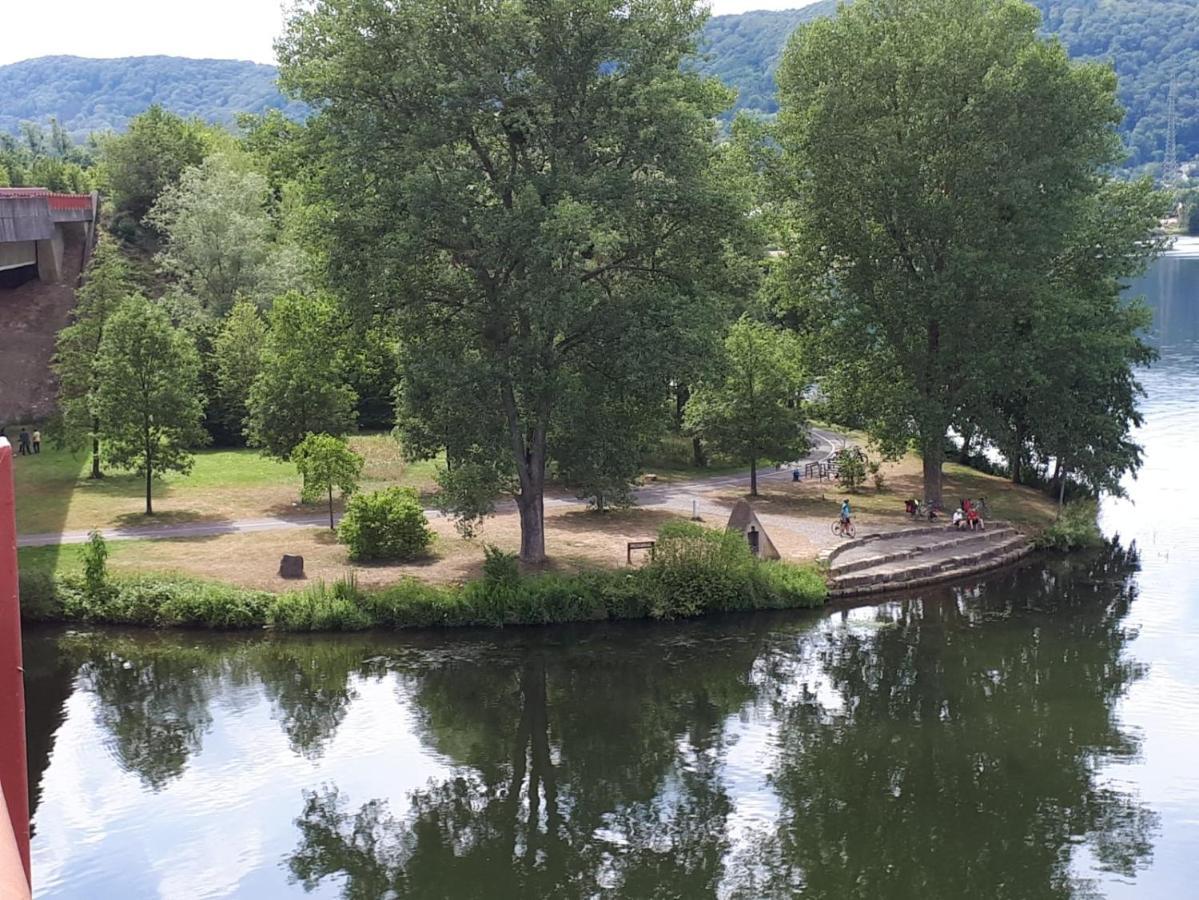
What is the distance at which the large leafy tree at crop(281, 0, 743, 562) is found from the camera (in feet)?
108

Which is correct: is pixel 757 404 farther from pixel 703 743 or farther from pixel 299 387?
pixel 703 743

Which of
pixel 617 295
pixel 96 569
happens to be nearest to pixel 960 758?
pixel 617 295

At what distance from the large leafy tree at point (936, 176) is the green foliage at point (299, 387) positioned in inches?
707

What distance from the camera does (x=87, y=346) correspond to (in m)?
45.8

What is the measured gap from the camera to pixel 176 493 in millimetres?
44750

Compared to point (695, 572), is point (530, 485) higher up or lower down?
higher up

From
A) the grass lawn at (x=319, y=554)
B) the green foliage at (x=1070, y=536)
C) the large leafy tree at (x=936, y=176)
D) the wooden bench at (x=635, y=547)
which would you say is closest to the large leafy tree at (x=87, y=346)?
the grass lawn at (x=319, y=554)

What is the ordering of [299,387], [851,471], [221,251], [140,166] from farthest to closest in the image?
1. [140,166]
2. [221,251]
3. [851,471]
4. [299,387]

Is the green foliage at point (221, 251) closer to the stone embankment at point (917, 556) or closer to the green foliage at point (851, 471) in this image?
the green foliage at point (851, 471)

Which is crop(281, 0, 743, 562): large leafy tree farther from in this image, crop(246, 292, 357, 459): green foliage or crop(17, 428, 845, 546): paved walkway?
crop(246, 292, 357, 459): green foliage

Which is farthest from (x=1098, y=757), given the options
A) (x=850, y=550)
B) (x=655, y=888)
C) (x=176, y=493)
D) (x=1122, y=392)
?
(x=176, y=493)

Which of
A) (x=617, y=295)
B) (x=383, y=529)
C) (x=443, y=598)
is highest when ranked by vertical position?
(x=617, y=295)

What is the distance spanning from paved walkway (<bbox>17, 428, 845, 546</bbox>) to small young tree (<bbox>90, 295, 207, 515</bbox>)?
2.67 meters

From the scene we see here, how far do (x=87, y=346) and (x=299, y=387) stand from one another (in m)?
7.97
